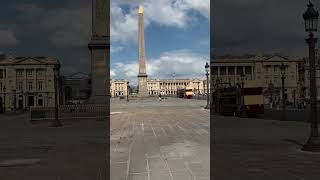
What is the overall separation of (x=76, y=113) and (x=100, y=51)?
8053 mm

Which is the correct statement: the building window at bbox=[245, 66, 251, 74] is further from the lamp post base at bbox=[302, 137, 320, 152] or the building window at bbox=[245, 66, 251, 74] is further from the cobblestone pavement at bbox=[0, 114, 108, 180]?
the lamp post base at bbox=[302, 137, 320, 152]

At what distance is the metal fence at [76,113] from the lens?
3647 cm

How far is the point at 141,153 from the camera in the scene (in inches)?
539

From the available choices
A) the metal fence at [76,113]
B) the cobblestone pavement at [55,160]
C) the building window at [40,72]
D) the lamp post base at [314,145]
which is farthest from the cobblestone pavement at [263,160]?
the building window at [40,72]

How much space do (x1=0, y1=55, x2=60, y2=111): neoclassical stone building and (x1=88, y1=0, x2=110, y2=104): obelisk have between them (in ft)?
Answer: 157

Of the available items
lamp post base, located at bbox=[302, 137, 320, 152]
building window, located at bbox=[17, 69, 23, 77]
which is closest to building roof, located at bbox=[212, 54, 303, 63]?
building window, located at bbox=[17, 69, 23, 77]

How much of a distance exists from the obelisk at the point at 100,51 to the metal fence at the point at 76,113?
2315 mm

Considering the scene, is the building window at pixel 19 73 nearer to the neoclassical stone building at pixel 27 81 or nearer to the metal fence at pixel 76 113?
the neoclassical stone building at pixel 27 81

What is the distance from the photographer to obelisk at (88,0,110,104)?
4244cm

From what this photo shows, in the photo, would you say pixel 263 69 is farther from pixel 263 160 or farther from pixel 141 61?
pixel 263 160

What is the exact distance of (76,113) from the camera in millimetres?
37844

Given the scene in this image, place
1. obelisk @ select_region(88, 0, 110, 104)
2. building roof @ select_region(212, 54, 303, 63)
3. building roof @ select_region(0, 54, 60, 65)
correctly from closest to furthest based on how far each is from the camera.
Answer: obelisk @ select_region(88, 0, 110, 104)
building roof @ select_region(0, 54, 60, 65)
building roof @ select_region(212, 54, 303, 63)

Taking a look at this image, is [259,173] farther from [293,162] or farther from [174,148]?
[174,148]

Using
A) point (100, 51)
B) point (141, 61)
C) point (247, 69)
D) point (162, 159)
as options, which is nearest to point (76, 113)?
point (100, 51)
